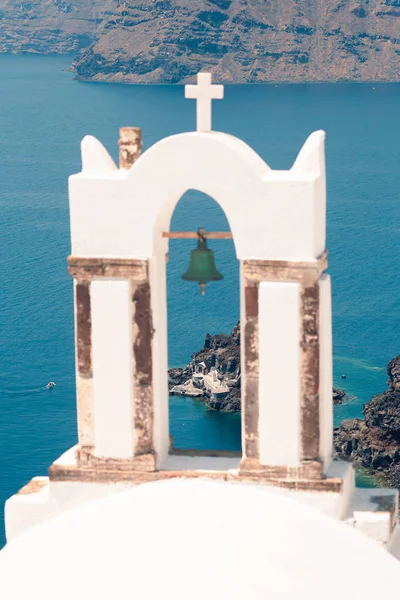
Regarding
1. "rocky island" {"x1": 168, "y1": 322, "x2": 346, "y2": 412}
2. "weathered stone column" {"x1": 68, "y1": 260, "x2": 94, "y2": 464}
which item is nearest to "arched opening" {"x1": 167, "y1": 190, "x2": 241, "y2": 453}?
"rocky island" {"x1": 168, "y1": 322, "x2": 346, "y2": 412}

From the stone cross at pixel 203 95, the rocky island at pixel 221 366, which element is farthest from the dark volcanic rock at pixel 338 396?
the stone cross at pixel 203 95

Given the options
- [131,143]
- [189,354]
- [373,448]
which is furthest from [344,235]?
[131,143]

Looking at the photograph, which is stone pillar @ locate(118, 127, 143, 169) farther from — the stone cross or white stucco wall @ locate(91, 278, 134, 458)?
white stucco wall @ locate(91, 278, 134, 458)

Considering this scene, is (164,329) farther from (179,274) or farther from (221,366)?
(179,274)

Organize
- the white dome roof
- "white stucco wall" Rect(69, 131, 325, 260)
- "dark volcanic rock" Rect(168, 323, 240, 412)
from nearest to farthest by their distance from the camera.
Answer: the white dome roof < "white stucco wall" Rect(69, 131, 325, 260) < "dark volcanic rock" Rect(168, 323, 240, 412)

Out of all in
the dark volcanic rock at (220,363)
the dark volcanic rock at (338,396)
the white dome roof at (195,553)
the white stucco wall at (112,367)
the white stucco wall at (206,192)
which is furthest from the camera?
the dark volcanic rock at (220,363)

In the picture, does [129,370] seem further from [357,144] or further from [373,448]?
[357,144]

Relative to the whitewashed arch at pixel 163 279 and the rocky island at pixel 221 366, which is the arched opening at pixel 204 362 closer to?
the rocky island at pixel 221 366
